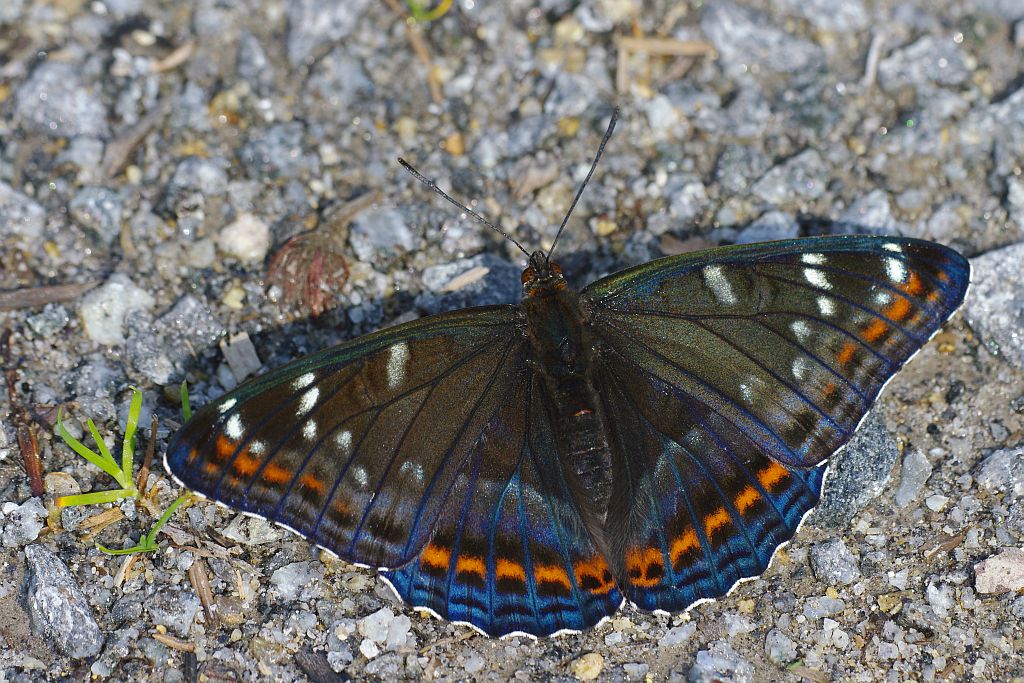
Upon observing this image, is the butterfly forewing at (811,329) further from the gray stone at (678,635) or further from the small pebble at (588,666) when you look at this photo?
the small pebble at (588,666)

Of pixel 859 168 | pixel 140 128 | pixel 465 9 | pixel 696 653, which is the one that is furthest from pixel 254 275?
pixel 859 168

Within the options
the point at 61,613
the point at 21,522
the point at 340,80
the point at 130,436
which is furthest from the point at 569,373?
the point at 340,80

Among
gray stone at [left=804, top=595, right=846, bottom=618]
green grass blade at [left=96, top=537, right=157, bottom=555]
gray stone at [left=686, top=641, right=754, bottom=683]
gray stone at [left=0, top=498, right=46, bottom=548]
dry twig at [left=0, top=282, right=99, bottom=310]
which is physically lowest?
gray stone at [left=686, top=641, right=754, bottom=683]

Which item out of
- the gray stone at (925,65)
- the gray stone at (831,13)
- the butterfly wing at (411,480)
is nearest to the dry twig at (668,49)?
the gray stone at (831,13)

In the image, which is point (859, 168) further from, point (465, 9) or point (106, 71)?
point (106, 71)

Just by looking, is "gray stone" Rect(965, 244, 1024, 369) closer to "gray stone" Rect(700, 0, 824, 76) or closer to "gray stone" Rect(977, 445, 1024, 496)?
"gray stone" Rect(977, 445, 1024, 496)

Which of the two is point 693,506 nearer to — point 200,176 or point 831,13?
point 200,176

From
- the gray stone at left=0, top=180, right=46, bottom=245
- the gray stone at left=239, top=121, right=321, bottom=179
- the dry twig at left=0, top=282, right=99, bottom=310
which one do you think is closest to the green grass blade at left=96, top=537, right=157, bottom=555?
the dry twig at left=0, top=282, right=99, bottom=310
